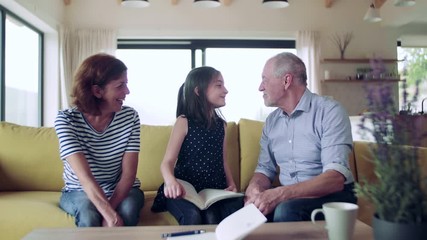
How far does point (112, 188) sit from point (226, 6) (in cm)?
473

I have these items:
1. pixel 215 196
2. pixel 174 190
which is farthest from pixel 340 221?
pixel 174 190

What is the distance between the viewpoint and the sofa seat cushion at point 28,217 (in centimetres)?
172

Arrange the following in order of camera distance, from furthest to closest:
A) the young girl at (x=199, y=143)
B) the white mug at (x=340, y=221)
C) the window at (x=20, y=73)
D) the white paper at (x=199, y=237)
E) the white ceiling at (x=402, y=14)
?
the white ceiling at (x=402, y=14) < the window at (x=20, y=73) < the young girl at (x=199, y=143) < the white paper at (x=199, y=237) < the white mug at (x=340, y=221)

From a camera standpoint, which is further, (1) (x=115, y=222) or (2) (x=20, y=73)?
(2) (x=20, y=73)

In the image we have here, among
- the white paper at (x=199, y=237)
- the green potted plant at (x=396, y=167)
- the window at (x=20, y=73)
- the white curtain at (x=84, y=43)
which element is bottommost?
the white paper at (x=199, y=237)

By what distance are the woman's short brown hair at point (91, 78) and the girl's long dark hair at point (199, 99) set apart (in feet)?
1.27

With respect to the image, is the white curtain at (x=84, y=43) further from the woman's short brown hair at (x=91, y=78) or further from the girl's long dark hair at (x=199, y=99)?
the woman's short brown hair at (x=91, y=78)

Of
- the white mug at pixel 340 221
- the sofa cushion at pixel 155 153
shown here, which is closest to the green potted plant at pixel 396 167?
the white mug at pixel 340 221

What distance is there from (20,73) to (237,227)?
4.60 meters

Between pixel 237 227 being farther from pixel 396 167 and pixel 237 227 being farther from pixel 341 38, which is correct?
pixel 341 38

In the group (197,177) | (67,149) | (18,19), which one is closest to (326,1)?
(18,19)

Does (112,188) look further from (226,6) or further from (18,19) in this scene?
(226,6)

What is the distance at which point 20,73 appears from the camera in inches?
189

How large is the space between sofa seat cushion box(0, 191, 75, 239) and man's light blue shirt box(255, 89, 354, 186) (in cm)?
95
